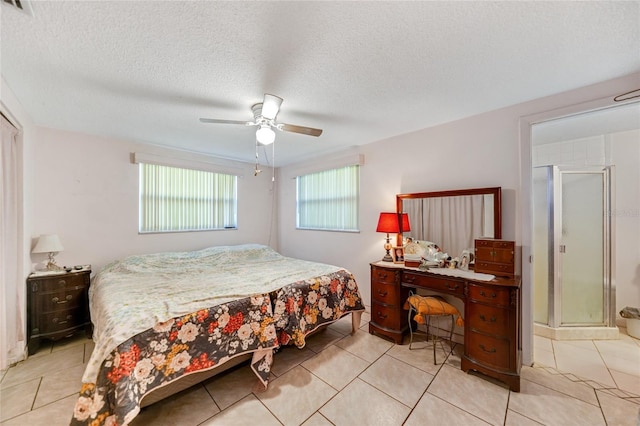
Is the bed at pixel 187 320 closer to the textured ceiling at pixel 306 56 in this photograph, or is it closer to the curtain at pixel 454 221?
the curtain at pixel 454 221

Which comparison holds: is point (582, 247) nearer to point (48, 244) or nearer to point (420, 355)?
point (420, 355)

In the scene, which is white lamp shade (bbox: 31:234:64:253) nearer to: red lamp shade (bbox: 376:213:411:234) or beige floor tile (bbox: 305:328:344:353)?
beige floor tile (bbox: 305:328:344:353)

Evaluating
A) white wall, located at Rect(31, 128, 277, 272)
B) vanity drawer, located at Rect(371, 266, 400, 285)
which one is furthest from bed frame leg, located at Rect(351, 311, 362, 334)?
white wall, located at Rect(31, 128, 277, 272)

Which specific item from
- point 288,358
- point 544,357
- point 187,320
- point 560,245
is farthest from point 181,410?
point 560,245

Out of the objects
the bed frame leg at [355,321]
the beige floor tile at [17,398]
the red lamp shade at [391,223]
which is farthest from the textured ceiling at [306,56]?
the beige floor tile at [17,398]

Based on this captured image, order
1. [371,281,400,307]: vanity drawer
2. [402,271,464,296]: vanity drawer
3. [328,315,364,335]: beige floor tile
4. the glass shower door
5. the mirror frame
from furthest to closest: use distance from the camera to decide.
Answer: [328,315,364,335]: beige floor tile → the glass shower door → [371,281,400,307]: vanity drawer → the mirror frame → [402,271,464,296]: vanity drawer

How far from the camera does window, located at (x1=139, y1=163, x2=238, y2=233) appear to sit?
3.57 m

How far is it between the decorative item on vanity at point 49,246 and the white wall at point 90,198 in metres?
0.17

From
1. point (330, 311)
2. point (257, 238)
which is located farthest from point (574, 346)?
point (257, 238)

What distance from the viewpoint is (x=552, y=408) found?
1.71 m

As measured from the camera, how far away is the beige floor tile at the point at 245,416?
160 centimetres

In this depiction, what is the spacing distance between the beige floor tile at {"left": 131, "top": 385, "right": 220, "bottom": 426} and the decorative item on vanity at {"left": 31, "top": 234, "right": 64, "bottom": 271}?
83.1 inches

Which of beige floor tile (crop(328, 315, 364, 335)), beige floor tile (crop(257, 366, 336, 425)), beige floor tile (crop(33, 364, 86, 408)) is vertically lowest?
beige floor tile (crop(328, 315, 364, 335))

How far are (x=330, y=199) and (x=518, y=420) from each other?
10.5 ft
